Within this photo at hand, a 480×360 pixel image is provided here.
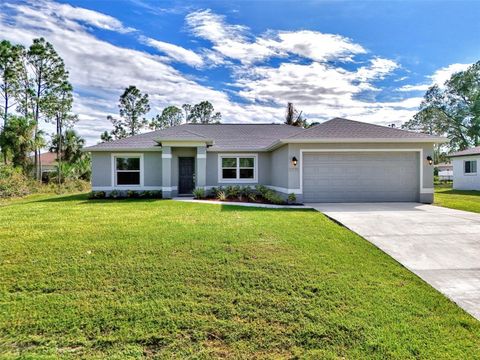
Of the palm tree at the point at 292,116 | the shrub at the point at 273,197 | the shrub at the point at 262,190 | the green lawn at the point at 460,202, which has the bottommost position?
the green lawn at the point at 460,202

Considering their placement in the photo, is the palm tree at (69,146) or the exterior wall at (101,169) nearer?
the exterior wall at (101,169)

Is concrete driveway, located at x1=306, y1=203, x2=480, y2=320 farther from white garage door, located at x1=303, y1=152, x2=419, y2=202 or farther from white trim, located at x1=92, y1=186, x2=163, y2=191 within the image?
white trim, located at x1=92, y1=186, x2=163, y2=191

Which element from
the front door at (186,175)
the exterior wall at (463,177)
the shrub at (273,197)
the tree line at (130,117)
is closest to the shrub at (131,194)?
the front door at (186,175)

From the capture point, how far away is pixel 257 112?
29.6 m

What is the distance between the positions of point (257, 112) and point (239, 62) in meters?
10.4

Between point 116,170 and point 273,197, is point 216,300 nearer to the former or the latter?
point 273,197

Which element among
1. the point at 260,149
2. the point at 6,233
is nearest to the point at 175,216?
the point at 6,233

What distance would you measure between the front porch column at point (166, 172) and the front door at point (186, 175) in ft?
4.15

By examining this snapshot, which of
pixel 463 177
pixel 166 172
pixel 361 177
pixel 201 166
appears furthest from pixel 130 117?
pixel 463 177

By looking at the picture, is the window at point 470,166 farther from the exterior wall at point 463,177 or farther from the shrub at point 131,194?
the shrub at point 131,194

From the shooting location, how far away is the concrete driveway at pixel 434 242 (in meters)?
4.21

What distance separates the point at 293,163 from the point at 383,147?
4.22 meters

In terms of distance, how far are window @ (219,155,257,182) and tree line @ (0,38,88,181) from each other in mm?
16757

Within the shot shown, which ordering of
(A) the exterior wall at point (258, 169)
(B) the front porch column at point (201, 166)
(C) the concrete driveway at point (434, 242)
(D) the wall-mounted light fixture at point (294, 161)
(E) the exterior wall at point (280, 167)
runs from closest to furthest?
(C) the concrete driveway at point (434, 242), (D) the wall-mounted light fixture at point (294, 161), (E) the exterior wall at point (280, 167), (B) the front porch column at point (201, 166), (A) the exterior wall at point (258, 169)
